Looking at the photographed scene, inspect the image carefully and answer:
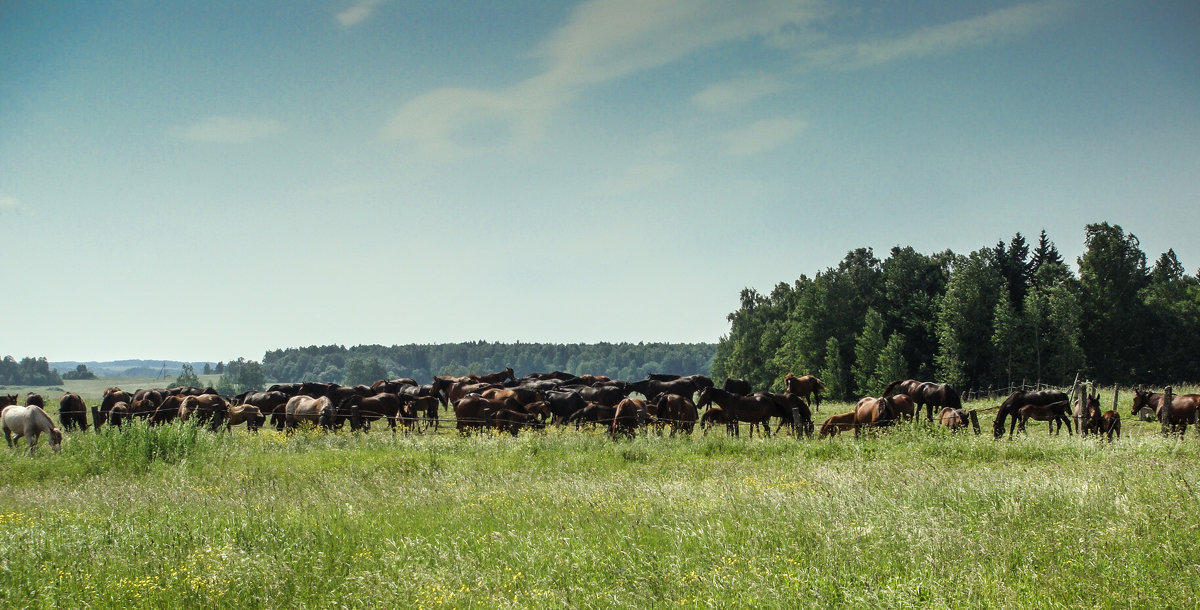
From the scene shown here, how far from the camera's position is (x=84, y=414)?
27531mm

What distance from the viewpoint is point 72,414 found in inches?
1075

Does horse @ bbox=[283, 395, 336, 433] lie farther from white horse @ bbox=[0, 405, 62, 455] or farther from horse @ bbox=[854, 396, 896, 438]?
horse @ bbox=[854, 396, 896, 438]

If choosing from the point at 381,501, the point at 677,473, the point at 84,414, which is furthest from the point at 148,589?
the point at 84,414

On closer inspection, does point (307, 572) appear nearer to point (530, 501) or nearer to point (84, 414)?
point (530, 501)

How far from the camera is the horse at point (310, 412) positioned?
83.5 feet

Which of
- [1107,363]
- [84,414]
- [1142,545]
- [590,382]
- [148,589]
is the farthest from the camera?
[1107,363]

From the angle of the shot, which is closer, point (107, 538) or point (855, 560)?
point (855, 560)

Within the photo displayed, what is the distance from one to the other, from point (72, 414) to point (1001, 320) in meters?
59.9

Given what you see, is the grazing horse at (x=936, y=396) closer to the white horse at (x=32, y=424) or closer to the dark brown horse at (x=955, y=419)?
the dark brown horse at (x=955, y=419)

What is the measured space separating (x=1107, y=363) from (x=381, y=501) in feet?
221

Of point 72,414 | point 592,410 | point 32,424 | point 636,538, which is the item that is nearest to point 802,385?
point 592,410

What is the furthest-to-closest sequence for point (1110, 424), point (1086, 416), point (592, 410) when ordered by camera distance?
point (592, 410)
point (1086, 416)
point (1110, 424)

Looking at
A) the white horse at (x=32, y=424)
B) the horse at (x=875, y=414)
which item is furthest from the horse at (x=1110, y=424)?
the white horse at (x=32, y=424)

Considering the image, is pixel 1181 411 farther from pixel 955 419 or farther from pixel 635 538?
pixel 635 538
